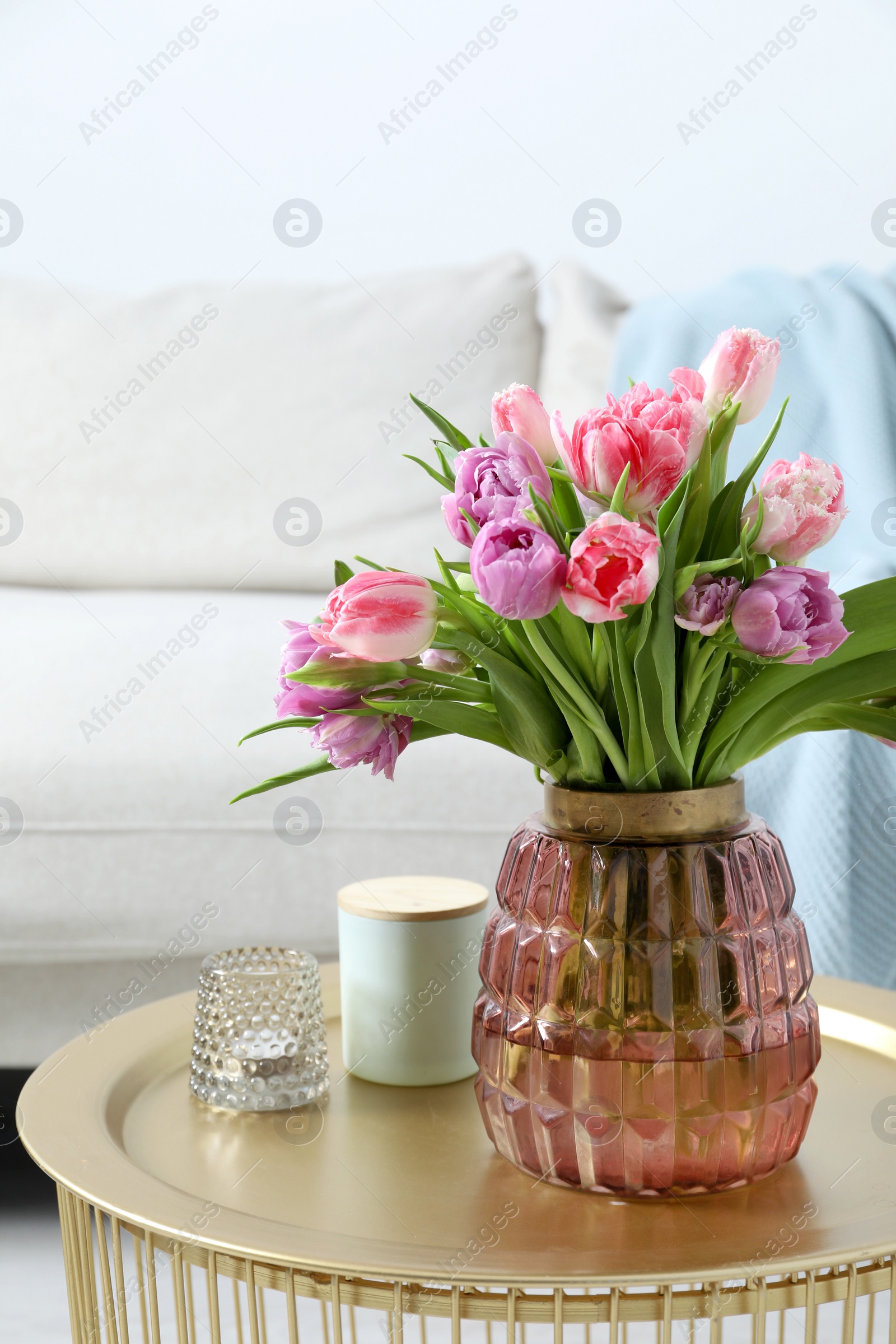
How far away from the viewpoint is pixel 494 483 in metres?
0.48

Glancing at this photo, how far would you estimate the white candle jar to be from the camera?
660 mm

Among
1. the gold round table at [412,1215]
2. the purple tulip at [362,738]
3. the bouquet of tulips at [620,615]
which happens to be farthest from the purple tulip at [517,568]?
the gold round table at [412,1215]

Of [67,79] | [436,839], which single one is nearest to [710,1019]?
[436,839]

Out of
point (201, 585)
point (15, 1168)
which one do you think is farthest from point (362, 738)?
point (201, 585)

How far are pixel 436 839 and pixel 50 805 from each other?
0.39 metres

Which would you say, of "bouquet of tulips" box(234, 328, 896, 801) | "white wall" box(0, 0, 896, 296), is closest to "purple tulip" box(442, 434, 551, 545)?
"bouquet of tulips" box(234, 328, 896, 801)

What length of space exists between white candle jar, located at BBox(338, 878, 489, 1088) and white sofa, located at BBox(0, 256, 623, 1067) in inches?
20.7

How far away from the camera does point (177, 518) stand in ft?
5.35

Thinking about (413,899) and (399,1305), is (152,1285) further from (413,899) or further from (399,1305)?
(413,899)

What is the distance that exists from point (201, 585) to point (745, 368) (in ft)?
4.06

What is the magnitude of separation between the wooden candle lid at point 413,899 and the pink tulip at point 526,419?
271mm

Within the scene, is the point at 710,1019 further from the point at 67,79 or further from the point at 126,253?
the point at 67,79

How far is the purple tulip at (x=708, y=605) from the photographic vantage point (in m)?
0.46

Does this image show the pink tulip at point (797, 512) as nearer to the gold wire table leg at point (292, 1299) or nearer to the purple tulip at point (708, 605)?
the purple tulip at point (708, 605)
